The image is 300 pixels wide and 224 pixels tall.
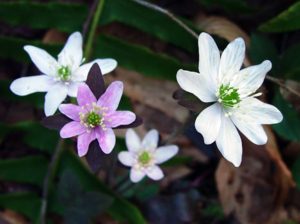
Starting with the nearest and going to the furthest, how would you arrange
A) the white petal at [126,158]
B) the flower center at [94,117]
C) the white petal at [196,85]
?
the white petal at [196,85], the flower center at [94,117], the white petal at [126,158]

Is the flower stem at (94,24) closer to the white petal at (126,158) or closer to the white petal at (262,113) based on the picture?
the white petal at (126,158)

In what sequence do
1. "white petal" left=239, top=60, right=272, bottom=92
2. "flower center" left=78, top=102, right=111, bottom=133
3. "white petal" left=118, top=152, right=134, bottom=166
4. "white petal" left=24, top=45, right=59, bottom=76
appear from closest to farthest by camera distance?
"flower center" left=78, top=102, right=111, bottom=133, "white petal" left=239, top=60, right=272, bottom=92, "white petal" left=24, top=45, right=59, bottom=76, "white petal" left=118, top=152, right=134, bottom=166

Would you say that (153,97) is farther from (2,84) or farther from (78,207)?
(2,84)

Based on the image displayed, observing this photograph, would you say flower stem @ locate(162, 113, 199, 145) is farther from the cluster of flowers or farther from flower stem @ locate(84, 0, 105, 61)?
flower stem @ locate(84, 0, 105, 61)

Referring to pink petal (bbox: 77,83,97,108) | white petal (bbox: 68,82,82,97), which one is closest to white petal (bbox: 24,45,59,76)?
white petal (bbox: 68,82,82,97)

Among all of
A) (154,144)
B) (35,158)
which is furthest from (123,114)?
(35,158)

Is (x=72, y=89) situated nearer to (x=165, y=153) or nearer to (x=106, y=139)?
(x=106, y=139)

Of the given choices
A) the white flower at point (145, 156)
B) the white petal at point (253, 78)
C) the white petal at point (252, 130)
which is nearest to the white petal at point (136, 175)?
the white flower at point (145, 156)
